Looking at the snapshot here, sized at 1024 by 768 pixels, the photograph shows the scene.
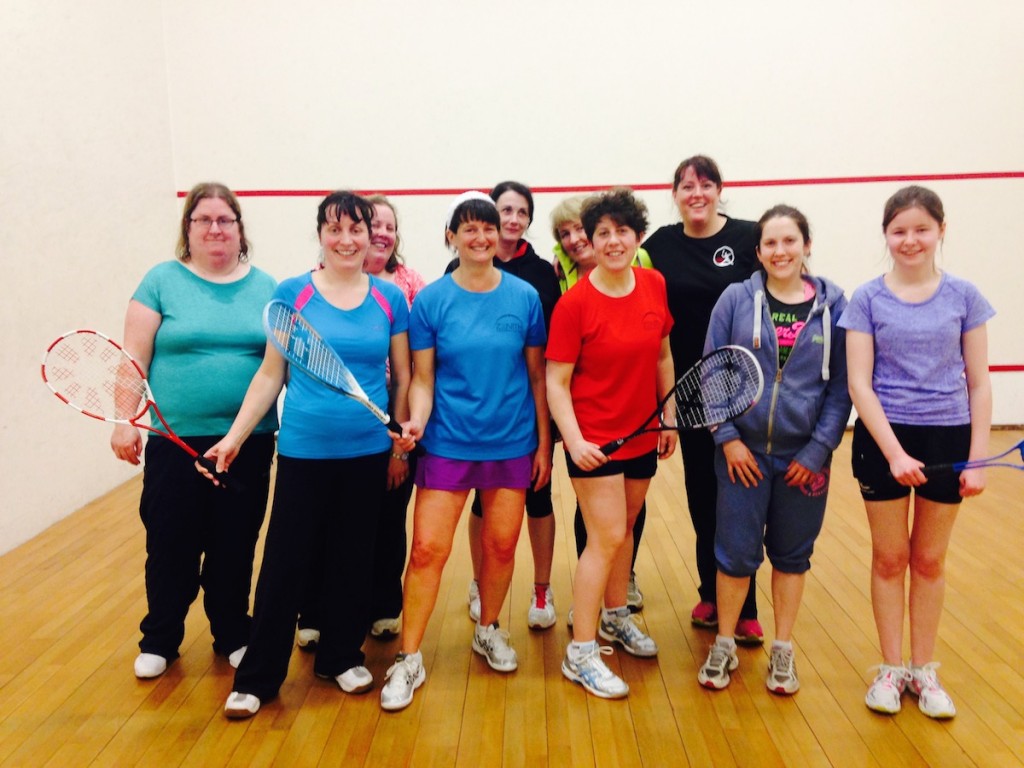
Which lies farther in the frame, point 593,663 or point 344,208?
point 593,663

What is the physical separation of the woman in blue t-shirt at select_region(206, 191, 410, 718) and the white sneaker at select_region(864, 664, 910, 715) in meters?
1.29

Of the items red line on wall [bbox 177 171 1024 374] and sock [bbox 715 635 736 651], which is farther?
red line on wall [bbox 177 171 1024 374]

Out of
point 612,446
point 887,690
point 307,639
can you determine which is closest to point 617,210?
point 612,446

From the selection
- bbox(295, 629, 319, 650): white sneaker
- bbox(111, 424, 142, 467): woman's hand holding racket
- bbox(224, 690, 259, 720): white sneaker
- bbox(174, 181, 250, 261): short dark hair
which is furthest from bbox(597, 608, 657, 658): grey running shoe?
bbox(174, 181, 250, 261): short dark hair

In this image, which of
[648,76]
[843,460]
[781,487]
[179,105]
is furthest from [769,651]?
[179,105]

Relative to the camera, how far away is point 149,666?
209 cm

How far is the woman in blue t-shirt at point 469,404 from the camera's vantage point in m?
1.89

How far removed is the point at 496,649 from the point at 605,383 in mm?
809

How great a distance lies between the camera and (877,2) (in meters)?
4.79

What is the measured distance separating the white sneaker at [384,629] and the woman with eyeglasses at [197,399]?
43 cm

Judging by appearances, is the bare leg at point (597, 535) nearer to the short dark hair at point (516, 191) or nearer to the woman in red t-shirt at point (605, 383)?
the woman in red t-shirt at point (605, 383)

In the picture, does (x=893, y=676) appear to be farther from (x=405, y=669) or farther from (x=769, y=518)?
(x=405, y=669)

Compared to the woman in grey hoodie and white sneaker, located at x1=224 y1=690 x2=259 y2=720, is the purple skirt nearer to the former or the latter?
the woman in grey hoodie

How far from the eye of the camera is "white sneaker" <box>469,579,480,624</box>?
2.48 meters
